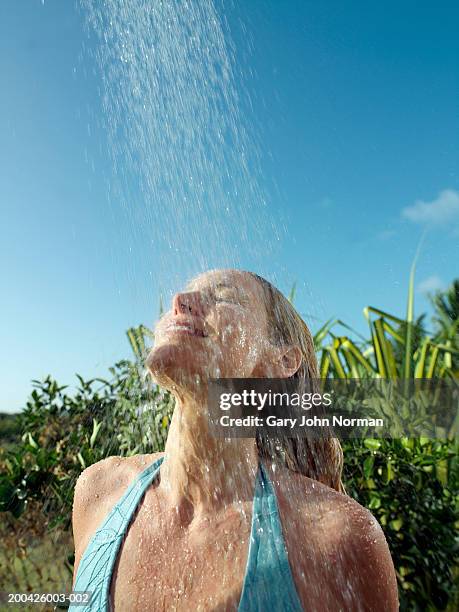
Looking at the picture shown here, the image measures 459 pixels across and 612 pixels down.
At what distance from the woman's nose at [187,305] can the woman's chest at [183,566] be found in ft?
1.58

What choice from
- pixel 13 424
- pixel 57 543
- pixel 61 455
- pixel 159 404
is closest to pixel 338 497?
pixel 159 404

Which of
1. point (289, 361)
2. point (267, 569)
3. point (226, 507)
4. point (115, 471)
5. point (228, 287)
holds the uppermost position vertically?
point (228, 287)

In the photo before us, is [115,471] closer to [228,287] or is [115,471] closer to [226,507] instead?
[226,507]

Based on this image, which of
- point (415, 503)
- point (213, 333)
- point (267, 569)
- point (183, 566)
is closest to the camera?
point (267, 569)

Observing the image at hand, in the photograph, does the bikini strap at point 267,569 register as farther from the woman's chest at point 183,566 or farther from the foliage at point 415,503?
the foliage at point 415,503

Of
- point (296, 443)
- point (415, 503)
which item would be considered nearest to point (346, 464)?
point (415, 503)

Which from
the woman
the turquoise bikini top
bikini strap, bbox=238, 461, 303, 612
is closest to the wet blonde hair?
the woman

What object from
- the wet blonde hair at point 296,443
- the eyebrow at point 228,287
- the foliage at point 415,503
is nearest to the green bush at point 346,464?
the foliage at point 415,503

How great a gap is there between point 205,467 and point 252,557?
0.84 feet

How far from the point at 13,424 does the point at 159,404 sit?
1.16 m

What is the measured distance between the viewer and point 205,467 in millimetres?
1329

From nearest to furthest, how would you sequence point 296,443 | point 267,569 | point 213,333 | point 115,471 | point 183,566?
1. point 267,569
2. point 183,566
3. point 213,333
4. point 296,443
5. point 115,471

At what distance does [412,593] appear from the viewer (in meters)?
2.26

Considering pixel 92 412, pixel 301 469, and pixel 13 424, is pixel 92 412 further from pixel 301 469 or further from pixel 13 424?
pixel 301 469
